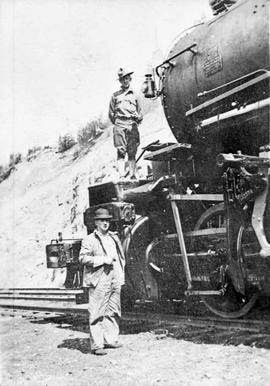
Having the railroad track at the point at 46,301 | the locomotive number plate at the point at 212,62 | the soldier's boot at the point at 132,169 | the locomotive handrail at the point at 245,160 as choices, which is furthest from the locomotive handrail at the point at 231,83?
the railroad track at the point at 46,301

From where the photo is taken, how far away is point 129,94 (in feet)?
25.5

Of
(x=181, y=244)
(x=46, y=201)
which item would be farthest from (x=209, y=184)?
(x=46, y=201)

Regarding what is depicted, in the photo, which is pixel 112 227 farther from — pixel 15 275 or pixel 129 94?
pixel 15 275

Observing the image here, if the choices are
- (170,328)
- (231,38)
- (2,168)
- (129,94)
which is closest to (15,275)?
(129,94)

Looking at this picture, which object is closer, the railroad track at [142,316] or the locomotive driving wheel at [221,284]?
the railroad track at [142,316]

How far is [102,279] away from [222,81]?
2499 mm

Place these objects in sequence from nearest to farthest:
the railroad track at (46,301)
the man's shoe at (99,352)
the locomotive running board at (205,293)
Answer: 1. the man's shoe at (99,352)
2. the locomotive running board at (205,293)
3. the railroad track at (46,301)

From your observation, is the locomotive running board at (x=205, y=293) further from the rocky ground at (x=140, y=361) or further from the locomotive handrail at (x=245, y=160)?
the locomotive handrail at (x=245, y=160)

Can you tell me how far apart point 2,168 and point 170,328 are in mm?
32755

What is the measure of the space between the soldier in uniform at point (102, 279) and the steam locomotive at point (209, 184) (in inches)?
34.7

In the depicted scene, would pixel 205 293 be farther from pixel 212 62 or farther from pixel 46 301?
pixel 46 301

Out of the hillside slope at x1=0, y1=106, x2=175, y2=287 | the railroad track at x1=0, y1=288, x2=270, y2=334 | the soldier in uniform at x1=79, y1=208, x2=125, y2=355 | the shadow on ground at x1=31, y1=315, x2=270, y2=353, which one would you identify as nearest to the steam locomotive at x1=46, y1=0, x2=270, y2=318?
the railroad track at x1=0, y1=288, x2=270, y2=334

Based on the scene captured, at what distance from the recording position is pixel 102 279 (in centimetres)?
525

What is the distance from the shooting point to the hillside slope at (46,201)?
18.7 metres
